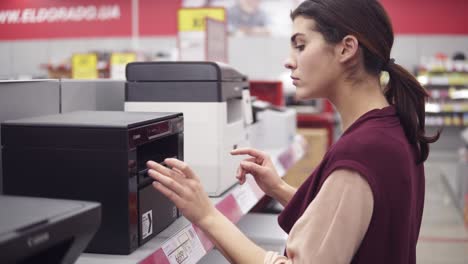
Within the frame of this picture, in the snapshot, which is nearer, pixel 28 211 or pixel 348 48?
pixel 28 211

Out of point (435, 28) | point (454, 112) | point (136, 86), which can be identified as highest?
point (435, 28)

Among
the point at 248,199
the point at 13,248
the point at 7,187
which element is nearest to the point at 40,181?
the point at 7,187

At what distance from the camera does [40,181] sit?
1418 millimetres

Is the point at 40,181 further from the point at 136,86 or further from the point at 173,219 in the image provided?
the point at 136,86

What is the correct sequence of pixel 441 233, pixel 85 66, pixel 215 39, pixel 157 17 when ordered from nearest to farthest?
1. pixel 215 39
2. pixel 441 233
3. pixel 85 66
4. pixel 157 17

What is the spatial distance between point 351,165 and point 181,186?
38 centimetres

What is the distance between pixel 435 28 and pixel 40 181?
420 inches

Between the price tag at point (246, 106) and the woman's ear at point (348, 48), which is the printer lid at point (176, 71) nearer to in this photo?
the price tag at point (246, 106)

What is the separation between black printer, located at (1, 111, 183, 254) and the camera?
1.37 m

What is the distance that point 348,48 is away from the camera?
1.38m

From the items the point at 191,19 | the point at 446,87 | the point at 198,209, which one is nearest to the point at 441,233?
the point at 191,19

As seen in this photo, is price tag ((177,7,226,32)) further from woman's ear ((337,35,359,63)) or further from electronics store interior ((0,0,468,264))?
woman's ear ((337,35,359,63))

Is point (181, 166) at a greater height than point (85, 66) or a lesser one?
lesser

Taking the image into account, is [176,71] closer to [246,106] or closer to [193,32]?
[246,106]
